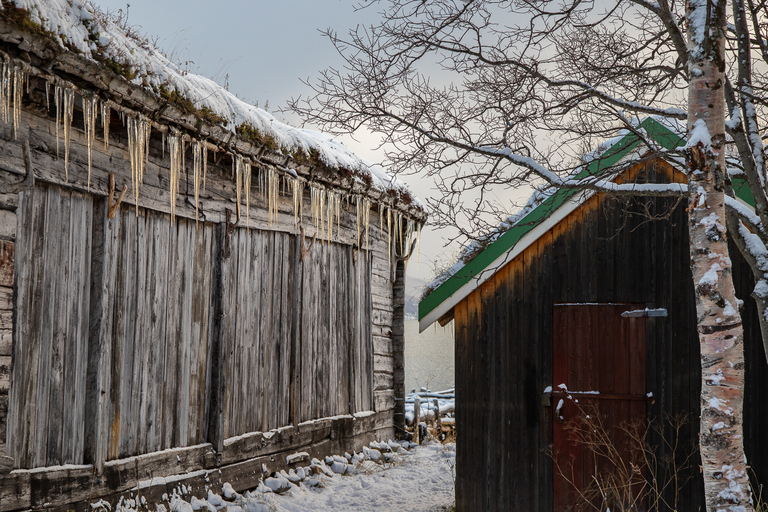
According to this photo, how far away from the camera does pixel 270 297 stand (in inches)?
298

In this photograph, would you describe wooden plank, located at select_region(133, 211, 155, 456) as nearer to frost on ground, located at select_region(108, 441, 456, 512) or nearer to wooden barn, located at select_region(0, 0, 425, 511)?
wooden barn, located at select_region(0, 0, 425, 511)

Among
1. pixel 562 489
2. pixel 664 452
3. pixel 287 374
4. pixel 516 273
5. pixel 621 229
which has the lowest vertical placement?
pixel 562 489

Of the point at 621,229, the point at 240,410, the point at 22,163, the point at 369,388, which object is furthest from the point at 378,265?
the point at 22,163

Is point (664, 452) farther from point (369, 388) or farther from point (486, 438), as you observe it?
point (369, 388)

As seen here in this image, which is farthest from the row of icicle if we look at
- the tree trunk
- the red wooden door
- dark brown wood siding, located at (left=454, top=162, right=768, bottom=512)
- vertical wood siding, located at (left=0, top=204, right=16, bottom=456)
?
the tree trunk

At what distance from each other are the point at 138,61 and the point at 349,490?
17.6 ft

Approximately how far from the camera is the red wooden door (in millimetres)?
6090

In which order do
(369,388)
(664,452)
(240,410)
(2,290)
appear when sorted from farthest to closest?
(369,388) → (240,410) → (664,452) → (2,290)

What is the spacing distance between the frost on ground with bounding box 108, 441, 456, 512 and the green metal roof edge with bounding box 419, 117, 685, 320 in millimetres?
2446

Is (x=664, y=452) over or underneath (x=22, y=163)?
underneath

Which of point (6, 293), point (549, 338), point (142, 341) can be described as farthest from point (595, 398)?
point (6, 293)

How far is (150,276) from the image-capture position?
5867 millimetres

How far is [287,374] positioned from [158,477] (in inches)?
90.6

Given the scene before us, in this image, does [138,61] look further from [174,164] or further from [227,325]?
[227,325]
